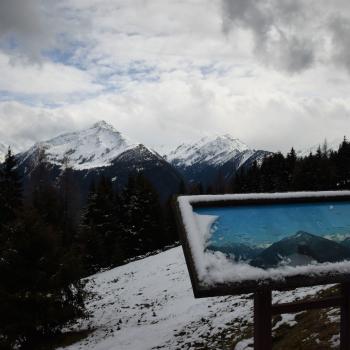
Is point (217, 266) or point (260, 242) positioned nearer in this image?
point (217, 266)

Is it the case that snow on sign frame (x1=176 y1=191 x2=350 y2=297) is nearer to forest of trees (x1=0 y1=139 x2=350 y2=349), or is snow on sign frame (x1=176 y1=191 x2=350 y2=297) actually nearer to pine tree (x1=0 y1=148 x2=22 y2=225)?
forest of trees (x1=0 y1=139 x2=350 y2=349)

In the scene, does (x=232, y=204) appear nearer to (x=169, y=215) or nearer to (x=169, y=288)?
(x=169, y=288)

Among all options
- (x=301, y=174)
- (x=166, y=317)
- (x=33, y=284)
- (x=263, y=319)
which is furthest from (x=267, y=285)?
(x=301, y=174)

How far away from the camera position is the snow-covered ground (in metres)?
12.8

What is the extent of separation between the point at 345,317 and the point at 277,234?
2096 millimetres

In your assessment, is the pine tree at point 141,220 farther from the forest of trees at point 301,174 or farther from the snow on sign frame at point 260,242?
the snow on sign frame at point 260,242

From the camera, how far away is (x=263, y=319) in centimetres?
597

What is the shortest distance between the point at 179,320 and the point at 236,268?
11384mm

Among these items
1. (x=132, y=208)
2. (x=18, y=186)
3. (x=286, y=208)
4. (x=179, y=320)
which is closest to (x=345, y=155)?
(x=132, y=208)

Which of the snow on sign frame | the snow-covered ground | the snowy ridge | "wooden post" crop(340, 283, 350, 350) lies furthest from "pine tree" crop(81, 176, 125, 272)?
the snowy ridge

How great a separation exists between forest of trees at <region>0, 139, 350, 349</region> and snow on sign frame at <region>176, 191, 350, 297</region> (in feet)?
40.2

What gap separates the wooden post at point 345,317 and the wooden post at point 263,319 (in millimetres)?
1363

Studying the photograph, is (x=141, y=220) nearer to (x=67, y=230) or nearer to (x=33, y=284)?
(x=67, y=230)

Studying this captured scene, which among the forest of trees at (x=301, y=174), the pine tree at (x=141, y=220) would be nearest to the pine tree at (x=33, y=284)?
the pine tree at (x=141, y=220)
